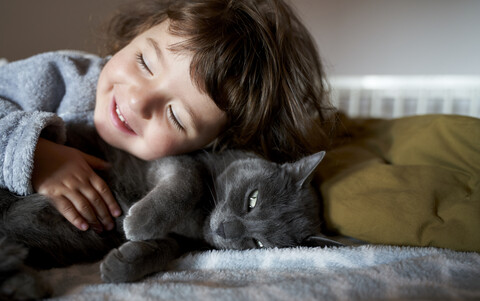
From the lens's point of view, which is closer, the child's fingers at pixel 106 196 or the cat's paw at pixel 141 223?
the cat's paw at pixel 141 223

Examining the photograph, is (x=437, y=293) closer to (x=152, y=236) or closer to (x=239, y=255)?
(x=239, y=255)

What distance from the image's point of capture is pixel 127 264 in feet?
2.46

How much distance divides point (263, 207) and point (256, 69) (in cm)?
41

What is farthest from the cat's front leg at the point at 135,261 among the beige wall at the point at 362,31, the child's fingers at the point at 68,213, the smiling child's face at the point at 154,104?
the beige wall at the point at 362,31

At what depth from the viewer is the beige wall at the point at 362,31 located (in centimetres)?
196

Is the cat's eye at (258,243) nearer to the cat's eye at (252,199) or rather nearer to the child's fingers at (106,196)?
the cat's eye at (252,199)

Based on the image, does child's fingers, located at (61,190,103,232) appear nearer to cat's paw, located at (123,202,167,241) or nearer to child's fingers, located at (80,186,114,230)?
child's fingers, located at (80,186,114,230)

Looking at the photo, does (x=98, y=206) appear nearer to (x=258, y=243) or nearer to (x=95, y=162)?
(x=95, y=162)

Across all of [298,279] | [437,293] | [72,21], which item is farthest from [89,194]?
[72,21]

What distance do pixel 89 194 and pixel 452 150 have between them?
983 millimetres

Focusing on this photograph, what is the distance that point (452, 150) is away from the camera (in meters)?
1.08

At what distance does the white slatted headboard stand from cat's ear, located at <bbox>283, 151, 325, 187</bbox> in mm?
1182

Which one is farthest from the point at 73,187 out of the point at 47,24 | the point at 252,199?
the point at 47,24

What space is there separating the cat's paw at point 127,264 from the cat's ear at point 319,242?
379 mm
